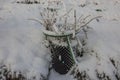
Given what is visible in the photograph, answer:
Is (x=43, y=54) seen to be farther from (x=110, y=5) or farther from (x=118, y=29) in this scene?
(x=110, y=5)

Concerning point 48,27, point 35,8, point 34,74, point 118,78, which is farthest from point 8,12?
point 118,78

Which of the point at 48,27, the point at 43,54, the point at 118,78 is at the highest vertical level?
the point at 48,27

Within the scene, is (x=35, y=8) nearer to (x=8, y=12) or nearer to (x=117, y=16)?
(x=8, y=12)

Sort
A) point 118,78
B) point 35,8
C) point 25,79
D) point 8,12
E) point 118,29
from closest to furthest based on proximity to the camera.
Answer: point 25,79
point 118,78
point 118,29
point 8,12
point 35,8

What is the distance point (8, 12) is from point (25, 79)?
76.7 inches

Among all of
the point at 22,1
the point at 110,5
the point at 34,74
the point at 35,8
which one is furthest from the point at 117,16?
the point at 34,74

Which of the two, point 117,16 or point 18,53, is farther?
point 117,16

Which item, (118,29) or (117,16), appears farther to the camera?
(117,16)

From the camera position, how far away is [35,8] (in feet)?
17.4

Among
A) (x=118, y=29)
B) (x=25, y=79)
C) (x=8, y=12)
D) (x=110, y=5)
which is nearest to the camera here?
(x=25, y=79)

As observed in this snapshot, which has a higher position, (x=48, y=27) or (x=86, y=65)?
(x=48, y=27)

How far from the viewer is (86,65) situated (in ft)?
11.8

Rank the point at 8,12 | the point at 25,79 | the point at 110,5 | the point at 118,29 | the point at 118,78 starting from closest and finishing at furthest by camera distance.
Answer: the point at 25,79 < the point at 118,78 < the point at 118,29 < the point at 8,12 < the point at 110,5

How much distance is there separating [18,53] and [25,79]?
17.0 inches
